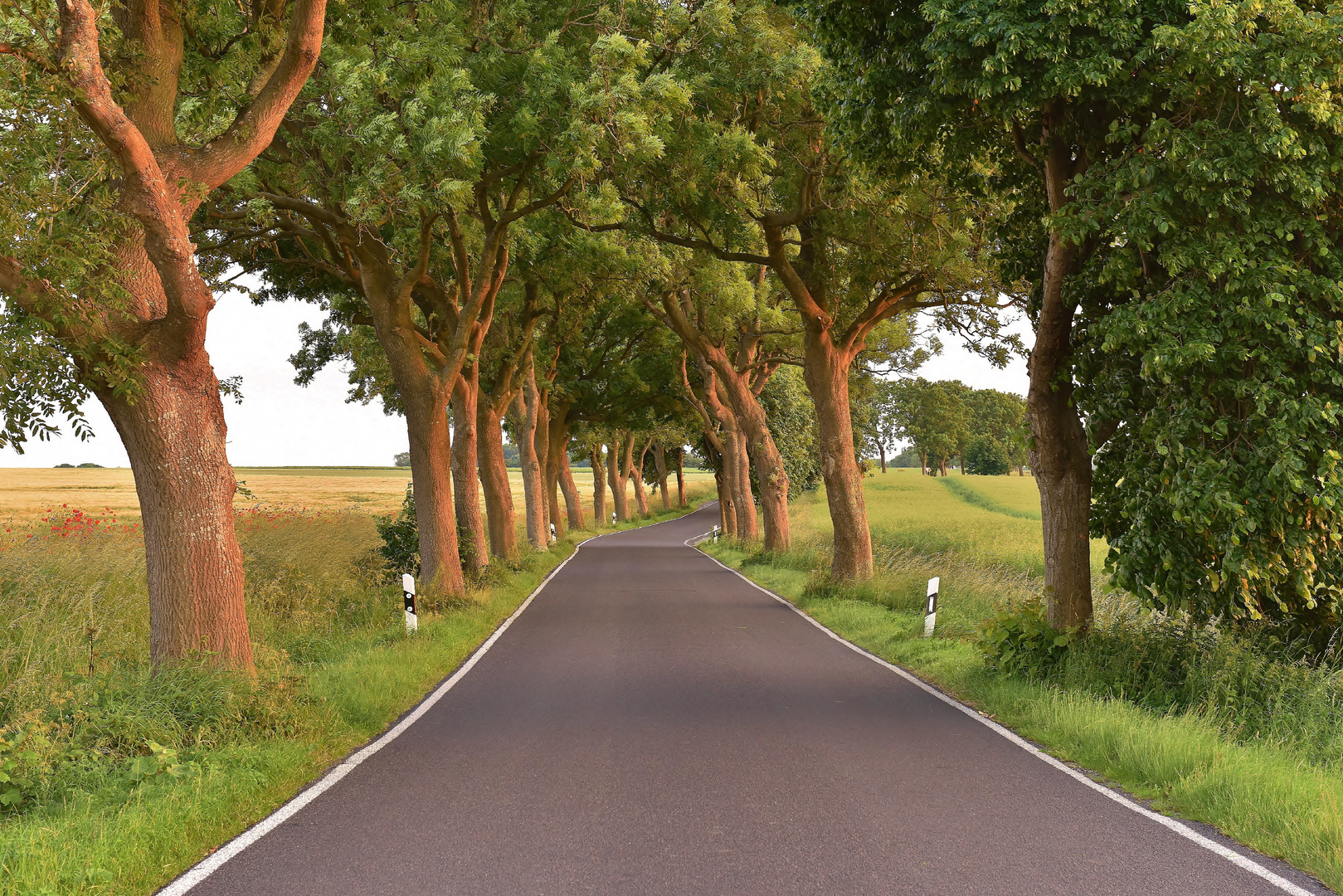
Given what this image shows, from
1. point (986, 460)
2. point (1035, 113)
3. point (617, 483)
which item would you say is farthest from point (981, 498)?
point (1035, 113)

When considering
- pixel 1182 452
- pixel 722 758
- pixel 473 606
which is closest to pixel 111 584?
pixel 473 606

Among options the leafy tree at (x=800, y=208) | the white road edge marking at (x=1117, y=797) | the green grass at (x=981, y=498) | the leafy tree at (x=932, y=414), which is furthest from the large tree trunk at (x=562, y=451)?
the leafy tree at (x=932, y=414)

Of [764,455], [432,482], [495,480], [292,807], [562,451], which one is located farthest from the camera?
[562,451]

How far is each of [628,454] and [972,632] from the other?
42.3 m

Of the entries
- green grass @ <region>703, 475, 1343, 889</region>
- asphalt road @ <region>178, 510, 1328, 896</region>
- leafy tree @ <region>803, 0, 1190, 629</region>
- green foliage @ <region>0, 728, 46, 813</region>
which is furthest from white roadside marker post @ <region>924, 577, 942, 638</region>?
green foliage @ <region>0, 728, 46, 813</region>

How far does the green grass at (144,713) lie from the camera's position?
15.7 ft

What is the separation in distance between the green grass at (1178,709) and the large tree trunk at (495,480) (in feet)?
34.5

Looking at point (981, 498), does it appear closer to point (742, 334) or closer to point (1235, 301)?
point (742, 334)

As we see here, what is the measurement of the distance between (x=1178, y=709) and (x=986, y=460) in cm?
11781

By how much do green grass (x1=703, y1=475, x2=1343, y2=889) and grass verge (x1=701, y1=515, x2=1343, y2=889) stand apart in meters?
0.01

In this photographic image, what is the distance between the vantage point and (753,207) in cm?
Answer: 1402

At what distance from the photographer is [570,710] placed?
8.39m

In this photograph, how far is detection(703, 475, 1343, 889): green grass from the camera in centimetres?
531

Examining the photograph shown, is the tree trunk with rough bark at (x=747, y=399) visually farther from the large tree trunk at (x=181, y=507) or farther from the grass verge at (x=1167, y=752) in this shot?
the large tree trunk at (x=181, y=507)
